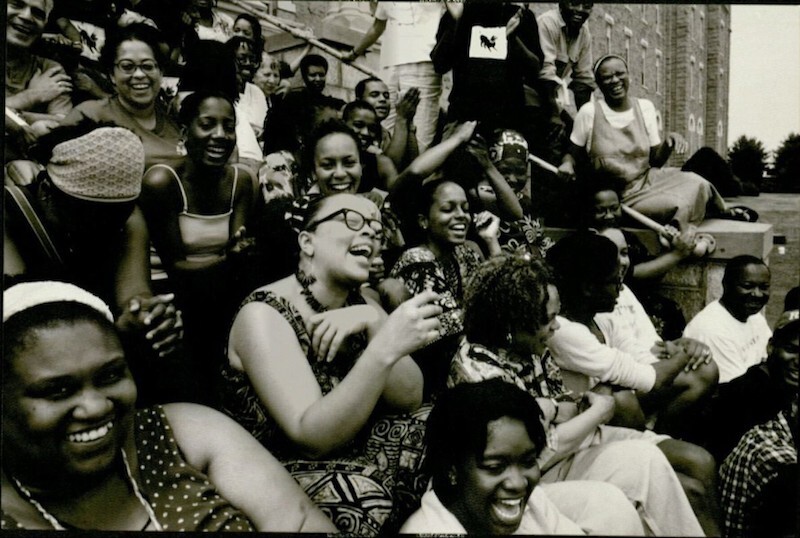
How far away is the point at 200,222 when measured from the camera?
2920 millimetres

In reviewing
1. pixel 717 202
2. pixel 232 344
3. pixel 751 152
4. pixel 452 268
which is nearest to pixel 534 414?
pixel 452 268

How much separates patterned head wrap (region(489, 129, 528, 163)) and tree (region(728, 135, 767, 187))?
0.98 m

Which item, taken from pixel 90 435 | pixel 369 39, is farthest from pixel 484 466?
pixel 369 39

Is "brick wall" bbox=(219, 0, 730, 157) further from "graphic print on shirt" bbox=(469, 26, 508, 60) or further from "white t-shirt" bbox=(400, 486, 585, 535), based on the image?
"white t-shirt" bbox=(400, 486, 585, 535)

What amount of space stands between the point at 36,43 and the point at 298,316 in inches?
58.7

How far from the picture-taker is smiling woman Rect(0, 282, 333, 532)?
242 cm

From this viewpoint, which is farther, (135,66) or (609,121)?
(609,121)

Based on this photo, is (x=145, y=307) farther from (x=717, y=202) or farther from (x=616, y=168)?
(x=717, y=202)

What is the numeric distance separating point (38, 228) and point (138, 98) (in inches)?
24.9

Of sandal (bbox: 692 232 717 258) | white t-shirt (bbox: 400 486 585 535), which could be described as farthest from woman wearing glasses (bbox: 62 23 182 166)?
sandal (bbox: 692 232 717 258)

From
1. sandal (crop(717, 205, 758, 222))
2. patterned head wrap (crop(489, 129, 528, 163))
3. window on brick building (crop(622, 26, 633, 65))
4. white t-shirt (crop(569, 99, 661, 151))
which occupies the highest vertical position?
window on brick building (crop(622, 26, 633, 65))

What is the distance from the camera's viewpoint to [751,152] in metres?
3.24

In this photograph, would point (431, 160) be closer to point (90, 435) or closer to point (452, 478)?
point (452, 478)

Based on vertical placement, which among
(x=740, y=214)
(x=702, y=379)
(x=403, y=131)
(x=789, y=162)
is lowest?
(x=702, y=379)
